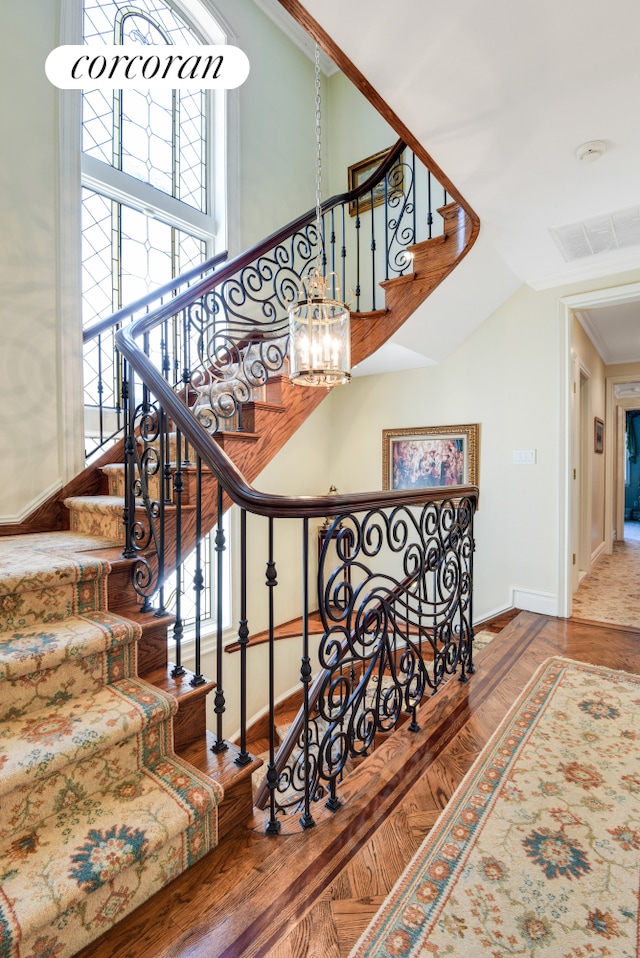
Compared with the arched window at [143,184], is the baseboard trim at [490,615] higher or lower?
lower

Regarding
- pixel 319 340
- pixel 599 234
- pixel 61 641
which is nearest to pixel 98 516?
pixel 61 641

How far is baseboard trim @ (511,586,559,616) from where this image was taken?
3436mm

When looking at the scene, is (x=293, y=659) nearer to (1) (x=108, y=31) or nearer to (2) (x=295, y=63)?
(1) (x=108, y=31)

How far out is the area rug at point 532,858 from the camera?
106 centimetres

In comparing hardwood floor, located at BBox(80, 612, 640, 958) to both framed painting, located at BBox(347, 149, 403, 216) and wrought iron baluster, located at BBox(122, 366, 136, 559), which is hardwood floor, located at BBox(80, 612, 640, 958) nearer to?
wrought iron baluster, located at BBox(122, 366, 136, 559)

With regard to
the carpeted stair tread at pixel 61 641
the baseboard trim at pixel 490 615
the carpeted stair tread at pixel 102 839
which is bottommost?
the baseboard trim at pixel 490 615

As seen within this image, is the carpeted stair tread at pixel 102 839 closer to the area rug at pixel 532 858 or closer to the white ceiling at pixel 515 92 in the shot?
the area rug at pixel 532 858

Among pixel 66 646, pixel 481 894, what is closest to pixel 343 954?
pixel 481 894

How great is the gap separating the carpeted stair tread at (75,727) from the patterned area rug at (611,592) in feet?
10.4

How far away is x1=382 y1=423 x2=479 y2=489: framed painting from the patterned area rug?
4.43 ft

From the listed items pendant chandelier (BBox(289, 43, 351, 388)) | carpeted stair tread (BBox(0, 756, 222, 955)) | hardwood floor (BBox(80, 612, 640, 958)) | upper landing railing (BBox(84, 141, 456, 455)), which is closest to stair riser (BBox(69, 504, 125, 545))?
upper landing railing (BBox(84, 141, 456, 455))

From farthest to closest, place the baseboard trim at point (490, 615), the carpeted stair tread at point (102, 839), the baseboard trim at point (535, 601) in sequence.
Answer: the baseboard trim at point (490, 615) < the baseboard trim at point (535, 601) < the carpeted stair tread at point (102, 839)

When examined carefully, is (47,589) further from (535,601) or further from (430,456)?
(430,456)

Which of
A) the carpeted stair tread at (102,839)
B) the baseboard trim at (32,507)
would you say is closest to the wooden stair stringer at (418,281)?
the baseboard trim at (32,507)
